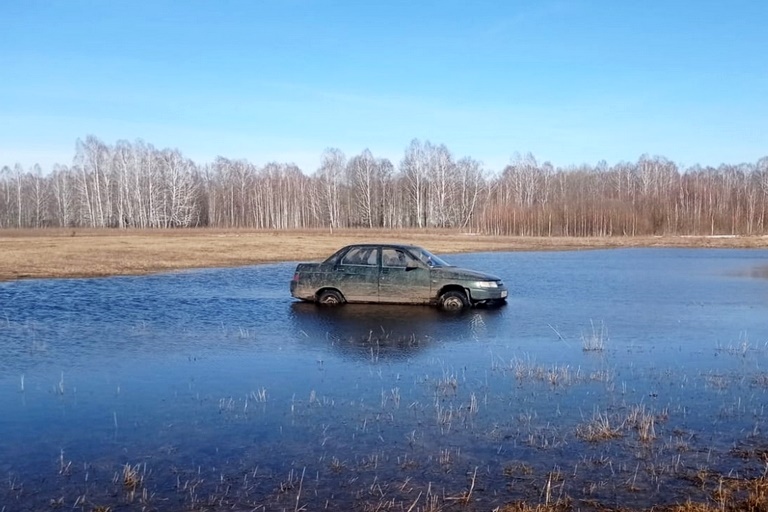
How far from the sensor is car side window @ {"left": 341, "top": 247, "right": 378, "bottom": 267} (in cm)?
1830

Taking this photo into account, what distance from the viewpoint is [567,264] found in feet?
116

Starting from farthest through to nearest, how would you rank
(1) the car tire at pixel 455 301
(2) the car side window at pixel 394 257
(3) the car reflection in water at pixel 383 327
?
(2) the car side window at pixel 394 257
(1) the car tire at pixel 455 301
(3) the car reflection in water at pixel 383 327

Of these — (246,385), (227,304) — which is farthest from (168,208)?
(246,385)

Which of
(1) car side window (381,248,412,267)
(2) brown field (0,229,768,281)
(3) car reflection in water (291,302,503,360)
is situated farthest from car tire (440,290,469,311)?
(2) brown field (0,229,768,281)

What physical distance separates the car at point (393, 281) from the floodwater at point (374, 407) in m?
0.73

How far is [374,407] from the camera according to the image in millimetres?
8352

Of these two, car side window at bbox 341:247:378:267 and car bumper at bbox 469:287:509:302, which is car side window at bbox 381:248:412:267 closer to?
car side window at bbox 341:247:378:267

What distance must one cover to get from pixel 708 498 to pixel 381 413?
358cm

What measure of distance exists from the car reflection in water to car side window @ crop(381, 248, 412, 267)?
3.60 feet

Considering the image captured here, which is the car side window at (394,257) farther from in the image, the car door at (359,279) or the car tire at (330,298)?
the car tire at (330,298)

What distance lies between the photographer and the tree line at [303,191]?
3799 inches

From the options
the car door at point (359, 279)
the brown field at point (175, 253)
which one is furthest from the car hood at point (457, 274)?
the brown field at point (175, 253)

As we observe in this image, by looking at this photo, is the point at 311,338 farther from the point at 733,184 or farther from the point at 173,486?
the point at 733,184

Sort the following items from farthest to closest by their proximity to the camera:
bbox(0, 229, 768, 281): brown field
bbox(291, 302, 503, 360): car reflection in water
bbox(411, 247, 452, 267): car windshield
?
bbox(0, 229, 768, 281): brown field < bbox(411, 247, 452, 267): car windshield < bbox(291, 302, 503, 360): car reflection in water
